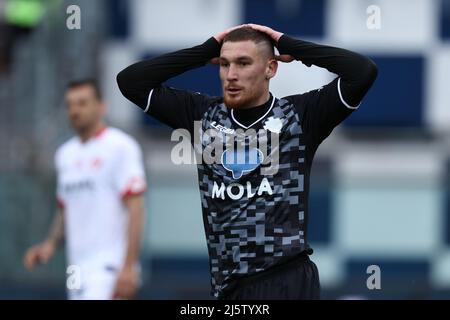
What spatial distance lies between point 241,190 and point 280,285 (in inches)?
15.9

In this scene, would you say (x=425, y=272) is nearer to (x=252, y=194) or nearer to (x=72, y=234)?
(x=72, y=234)

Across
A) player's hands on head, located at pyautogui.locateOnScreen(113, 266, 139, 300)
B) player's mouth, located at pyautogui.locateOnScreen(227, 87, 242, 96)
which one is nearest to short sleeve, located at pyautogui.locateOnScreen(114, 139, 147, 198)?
player's hands on head, located at pyautogui.locateOnScreen(113, 266, 139, 300)

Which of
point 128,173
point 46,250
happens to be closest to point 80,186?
point 128,173

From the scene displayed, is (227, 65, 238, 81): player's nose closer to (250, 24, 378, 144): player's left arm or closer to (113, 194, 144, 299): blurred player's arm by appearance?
(250, 24, 378, 144): player's left arm

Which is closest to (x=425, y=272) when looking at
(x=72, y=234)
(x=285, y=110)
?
(x=72, y=234)

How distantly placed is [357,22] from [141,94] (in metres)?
6.69

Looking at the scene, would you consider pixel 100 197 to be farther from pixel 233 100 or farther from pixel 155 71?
pixel 233 100

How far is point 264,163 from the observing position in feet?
15.9

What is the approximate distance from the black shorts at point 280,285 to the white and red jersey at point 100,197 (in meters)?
2.52

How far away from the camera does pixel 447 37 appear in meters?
11.6

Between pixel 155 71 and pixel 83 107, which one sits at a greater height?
pixel 155 71

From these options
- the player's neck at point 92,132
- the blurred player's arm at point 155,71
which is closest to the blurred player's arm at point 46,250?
the player's neck at point 92,132

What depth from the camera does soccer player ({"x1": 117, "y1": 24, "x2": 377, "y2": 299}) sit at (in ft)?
15.7
